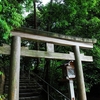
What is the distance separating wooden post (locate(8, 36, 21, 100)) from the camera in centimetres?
307

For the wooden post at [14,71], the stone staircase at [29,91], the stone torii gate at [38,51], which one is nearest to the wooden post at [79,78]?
the stone torii gate at [38,51]

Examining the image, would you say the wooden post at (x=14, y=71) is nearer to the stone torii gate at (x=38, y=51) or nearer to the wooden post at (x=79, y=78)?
the stone torii gate at (x=38, y=51)

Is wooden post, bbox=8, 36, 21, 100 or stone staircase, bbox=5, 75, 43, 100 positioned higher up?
wooden post, bbox=8, 36, 21, 100

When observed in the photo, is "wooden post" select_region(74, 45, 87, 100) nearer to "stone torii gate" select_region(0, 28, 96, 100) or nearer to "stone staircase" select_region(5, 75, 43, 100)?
"stone torii gate" select_region(0, 28, 96, 100)

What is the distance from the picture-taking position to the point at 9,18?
2.54m

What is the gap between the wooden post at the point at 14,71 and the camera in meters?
A: 3.07

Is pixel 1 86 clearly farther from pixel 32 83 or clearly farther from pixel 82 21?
pixel 82 21

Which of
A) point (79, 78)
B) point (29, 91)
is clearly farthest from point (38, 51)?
point (29, 91)

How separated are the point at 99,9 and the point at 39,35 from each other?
3693 mm

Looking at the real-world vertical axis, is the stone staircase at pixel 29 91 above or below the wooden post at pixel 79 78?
below

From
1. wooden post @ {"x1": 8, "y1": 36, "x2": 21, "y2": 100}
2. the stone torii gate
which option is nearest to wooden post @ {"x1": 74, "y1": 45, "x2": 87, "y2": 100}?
the stone torii gate

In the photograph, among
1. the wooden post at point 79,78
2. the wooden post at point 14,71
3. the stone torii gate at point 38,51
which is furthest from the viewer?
the wooden post at point 79,78

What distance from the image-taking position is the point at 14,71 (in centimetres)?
322

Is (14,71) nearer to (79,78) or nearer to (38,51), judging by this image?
(38,51)
